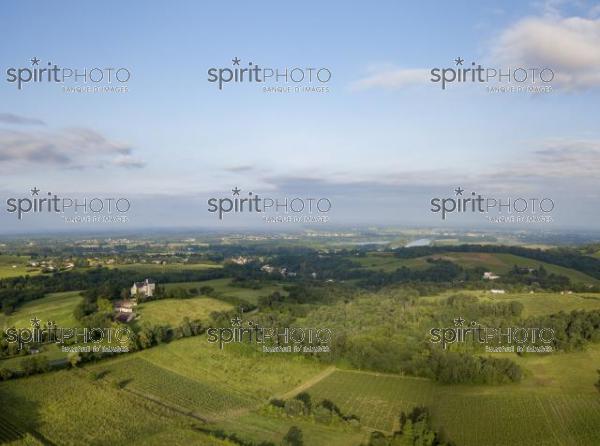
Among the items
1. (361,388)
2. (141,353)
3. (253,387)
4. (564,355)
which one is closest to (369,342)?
(361,388)

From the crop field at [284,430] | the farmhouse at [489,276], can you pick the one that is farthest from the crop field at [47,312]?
the farmhouse at [489,276]

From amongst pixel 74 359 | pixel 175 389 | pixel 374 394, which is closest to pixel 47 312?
pixel 74 359

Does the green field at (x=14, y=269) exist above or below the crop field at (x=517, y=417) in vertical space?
above

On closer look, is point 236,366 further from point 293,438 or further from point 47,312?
point 47,312

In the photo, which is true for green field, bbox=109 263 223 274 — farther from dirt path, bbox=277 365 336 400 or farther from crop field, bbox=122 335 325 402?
dirt path, bbox=277 365 336 400

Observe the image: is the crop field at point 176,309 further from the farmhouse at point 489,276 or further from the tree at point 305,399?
the farmhouse at point 489,276
